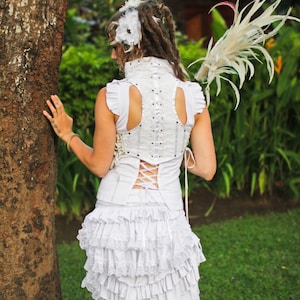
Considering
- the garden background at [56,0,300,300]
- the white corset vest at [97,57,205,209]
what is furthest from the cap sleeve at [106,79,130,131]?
the garden background at [56,0,300,300]

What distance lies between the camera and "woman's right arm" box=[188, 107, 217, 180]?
2070 millimetres

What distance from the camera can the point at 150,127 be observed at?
1.94m

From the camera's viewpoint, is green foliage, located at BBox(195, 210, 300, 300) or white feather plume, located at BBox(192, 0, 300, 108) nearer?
white feather plume, located at BBox(192, 0, 300, 108)

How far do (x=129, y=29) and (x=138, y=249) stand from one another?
772 millimetres

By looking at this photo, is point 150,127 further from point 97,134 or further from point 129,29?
point 129,29

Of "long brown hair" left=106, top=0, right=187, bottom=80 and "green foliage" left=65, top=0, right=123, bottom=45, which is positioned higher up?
"green foliage" left=65, top=0, right=123, bottom=45

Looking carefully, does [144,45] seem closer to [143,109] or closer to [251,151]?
[143,109]

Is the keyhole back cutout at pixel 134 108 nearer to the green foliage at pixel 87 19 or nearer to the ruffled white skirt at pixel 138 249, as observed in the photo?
the ruffled white skirt at pixel 138 249

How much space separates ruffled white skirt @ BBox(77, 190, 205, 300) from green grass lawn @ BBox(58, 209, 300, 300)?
4.52 ft

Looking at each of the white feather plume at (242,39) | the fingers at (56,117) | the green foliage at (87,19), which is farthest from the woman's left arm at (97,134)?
the green foliage at (87,19)

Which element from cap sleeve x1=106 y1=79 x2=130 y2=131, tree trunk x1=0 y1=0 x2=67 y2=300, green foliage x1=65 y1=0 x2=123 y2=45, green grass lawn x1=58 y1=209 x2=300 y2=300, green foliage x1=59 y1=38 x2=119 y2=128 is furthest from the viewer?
green foliage x1=65 y1=0 x2=123 y2=45

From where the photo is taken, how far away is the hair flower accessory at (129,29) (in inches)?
75.8

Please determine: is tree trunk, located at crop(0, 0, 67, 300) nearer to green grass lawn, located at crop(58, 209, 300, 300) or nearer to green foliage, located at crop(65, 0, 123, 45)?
green grass lawn, located at crop(58, 209, 300, 300)

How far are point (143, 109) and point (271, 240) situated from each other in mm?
2691
